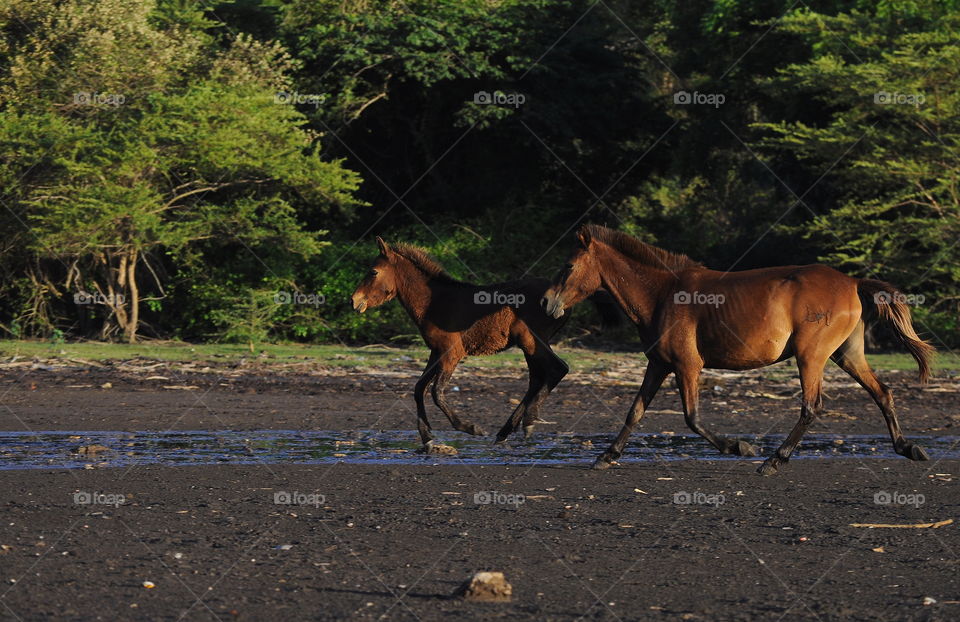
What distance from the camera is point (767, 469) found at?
1095 centimetres

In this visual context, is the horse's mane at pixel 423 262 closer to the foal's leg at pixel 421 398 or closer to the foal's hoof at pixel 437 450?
the foal's leg at pixel 421 398

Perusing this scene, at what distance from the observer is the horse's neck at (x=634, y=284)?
466 inches

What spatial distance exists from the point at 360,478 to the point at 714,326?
3493mm

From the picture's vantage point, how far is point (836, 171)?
2783cm

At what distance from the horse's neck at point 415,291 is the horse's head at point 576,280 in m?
2.06

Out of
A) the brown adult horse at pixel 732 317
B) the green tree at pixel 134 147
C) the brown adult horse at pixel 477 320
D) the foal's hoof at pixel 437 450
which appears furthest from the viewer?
the green tree at pixel 134 147

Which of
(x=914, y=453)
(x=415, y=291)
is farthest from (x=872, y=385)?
(x=415, y=291)

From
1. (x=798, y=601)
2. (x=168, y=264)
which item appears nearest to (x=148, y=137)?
(x=168, y=264)

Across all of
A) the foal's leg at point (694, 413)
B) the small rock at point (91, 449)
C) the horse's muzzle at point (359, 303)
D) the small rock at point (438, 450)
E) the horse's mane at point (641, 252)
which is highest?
the horse's mane at point (641, 252)

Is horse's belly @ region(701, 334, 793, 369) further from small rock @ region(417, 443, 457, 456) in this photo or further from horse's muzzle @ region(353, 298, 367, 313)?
horse's muzzle @ region(353, 298, 367, 313)


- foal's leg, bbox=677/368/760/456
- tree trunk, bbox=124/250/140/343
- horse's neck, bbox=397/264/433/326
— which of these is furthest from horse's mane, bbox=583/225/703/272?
tree trunk, bbox=124/250/140/343

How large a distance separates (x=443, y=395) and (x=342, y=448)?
1213 mm

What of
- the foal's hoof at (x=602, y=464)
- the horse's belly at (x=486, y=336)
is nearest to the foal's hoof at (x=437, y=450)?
the horse's belly at (x=486, y=336)

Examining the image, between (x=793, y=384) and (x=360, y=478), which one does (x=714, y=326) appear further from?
(x=793, y=384)
